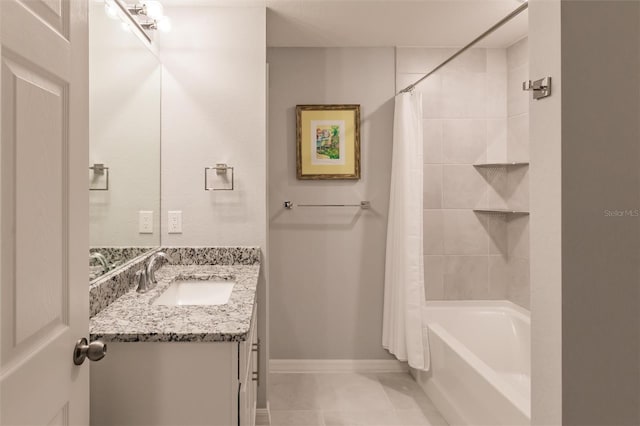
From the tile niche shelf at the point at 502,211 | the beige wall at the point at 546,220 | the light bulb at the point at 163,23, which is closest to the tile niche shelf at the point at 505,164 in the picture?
the tile niche shelf at the point at 502,211

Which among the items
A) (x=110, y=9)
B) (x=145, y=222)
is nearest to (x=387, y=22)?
(x=110, y=9)

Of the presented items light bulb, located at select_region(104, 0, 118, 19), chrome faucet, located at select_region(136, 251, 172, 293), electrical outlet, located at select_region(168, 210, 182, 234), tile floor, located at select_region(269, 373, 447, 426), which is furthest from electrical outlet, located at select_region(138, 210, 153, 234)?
tile floor, located at select_region(269, 373, 447, 426)

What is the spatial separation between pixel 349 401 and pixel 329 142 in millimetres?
1787

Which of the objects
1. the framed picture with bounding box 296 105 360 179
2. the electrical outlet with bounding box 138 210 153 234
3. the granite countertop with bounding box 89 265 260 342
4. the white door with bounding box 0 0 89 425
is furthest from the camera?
the framed picture with bounding box 296 105 360 179

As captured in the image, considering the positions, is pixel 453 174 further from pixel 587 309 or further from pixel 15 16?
pixel 15 16

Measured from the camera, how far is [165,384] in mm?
1398

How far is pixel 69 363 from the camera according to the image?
1006mm

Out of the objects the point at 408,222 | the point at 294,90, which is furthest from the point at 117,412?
the point at 294,90

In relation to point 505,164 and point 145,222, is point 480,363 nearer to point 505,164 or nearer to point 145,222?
point 505,164

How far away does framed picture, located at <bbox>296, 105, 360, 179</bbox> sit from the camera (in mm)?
3365

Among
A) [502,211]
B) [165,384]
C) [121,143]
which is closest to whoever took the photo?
[165,384]

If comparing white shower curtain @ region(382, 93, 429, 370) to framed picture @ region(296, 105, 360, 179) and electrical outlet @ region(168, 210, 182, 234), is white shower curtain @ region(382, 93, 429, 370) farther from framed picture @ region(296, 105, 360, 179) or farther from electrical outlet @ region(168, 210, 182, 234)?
electrical outlet @ region(168, 210, 182, 234)

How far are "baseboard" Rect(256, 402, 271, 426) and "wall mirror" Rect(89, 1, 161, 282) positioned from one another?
3.74 ft

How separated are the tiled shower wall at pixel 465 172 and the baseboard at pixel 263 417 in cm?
147
